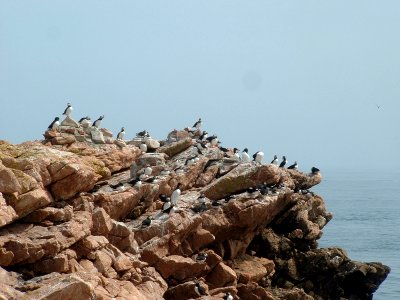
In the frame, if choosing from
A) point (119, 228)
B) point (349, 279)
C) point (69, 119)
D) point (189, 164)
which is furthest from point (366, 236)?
point (119, 228)

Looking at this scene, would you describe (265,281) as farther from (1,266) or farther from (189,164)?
(1,266)

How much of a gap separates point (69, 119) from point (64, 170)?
11041mm

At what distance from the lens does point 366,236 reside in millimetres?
77000

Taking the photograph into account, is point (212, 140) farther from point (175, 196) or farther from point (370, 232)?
point (370, 232)

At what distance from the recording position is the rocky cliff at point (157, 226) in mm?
25381

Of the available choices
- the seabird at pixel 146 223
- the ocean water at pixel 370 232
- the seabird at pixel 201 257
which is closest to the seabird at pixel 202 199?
the seabird at pixel 201 257

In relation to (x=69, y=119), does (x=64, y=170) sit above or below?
below

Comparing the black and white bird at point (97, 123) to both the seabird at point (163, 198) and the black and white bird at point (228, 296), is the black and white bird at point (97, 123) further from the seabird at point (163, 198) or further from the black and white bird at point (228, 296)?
the black and white bird at point (228, 296)

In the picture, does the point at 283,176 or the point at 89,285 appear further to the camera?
the point at 283,176

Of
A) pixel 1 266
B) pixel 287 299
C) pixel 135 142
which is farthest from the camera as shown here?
pixel 135 142

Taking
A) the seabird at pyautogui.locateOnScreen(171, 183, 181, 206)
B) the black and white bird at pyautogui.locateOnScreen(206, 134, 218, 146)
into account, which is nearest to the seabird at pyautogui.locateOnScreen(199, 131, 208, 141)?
the black and white bird at pyautogui.locateOnScreen(206, 134, 218, 146)

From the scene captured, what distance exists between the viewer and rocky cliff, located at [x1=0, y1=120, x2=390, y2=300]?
999 inches

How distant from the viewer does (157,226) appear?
114 feet

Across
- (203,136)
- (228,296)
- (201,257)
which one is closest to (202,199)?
(201,257)
